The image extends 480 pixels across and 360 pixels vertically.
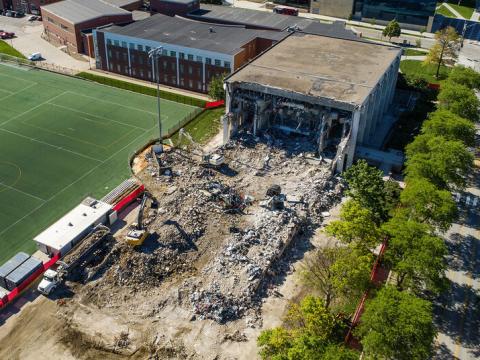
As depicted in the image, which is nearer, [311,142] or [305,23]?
[311,142]

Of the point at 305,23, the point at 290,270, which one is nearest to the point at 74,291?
the point at 290,270

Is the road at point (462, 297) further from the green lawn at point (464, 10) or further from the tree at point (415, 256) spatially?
the green lawn at point (464, 10)

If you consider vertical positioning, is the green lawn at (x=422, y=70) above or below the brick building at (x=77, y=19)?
below

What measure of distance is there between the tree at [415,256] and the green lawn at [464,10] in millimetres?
124102

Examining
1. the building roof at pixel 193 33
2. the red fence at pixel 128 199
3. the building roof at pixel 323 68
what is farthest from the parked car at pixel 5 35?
the red fence at pixel 128 199

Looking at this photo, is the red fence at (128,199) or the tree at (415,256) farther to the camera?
the red fence at (128,199)

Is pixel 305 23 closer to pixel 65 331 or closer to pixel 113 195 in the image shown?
pixel 113 195

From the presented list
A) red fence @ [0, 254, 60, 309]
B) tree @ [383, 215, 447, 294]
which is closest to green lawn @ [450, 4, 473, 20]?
tree @ [383, 215, 447, 294]

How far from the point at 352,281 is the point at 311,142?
114ft

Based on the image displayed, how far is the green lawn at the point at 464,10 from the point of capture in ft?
492

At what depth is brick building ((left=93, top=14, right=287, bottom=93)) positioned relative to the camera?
91562 mm

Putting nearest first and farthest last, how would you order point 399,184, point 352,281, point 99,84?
point 352,281 < point 399,184 < point 99,84

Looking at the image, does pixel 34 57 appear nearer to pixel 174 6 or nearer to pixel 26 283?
pixel 174 6

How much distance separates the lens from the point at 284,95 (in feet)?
236
